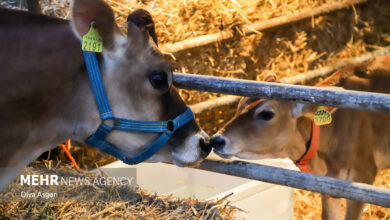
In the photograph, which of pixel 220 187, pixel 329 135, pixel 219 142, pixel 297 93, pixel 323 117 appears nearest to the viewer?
pixel 297 93

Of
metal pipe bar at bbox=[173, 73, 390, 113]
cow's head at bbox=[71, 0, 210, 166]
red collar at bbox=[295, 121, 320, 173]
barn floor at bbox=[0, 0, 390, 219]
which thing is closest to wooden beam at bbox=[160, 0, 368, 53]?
barn floor at bbox=[0, 0, 390, 219]

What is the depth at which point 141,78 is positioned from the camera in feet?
7.09

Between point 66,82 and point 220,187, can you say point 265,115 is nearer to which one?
point 220,187

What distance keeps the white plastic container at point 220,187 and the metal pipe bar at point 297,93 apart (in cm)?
101

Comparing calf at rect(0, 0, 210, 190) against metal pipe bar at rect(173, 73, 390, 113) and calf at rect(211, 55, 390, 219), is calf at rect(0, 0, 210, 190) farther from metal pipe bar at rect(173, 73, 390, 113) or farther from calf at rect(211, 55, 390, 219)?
calf at rect(211, 55, 390, 219)

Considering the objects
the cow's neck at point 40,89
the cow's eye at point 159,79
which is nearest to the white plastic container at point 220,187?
the cow's eye at point 159,79

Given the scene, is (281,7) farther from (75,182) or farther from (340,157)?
(75,182)

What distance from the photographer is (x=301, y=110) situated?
3551mm

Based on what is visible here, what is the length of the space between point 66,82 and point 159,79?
0.40 metres

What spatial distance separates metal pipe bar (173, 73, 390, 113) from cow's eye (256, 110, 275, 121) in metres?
0.74

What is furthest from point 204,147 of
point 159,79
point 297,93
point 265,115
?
point 265,115

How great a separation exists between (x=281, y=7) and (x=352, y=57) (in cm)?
163

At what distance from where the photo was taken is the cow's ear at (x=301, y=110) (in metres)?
3.44

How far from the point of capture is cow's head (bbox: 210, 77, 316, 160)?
3.49 m
